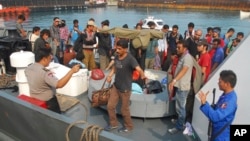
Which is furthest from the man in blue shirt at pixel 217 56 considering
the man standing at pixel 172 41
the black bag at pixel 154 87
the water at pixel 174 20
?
the water at pixel 174 20

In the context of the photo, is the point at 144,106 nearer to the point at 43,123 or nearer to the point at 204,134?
the point at 204,134

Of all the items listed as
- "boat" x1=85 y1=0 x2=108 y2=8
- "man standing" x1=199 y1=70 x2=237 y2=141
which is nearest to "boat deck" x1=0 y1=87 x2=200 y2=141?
"man standing" x1=199 y1=70 x2=237 y2=141

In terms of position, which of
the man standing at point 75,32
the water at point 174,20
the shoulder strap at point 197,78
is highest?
the man standing at point 75,32

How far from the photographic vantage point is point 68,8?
72.3 metres

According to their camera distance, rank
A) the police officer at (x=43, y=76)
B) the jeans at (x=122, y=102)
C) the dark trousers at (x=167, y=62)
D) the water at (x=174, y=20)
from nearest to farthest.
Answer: the police officer at (x=43, y=76)
the jeans at (x=122, y=102)
the dark trousers at (x=167, y=62)
the water at (x=174, y=20)

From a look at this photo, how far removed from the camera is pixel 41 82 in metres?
3.73

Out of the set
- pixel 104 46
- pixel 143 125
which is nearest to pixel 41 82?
pixel 143 125

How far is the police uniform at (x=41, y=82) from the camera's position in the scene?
3.66 metres

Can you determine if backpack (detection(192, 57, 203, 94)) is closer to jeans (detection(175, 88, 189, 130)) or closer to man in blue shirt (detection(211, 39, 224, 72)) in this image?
jeans (detection(175, 88, 189, 130))

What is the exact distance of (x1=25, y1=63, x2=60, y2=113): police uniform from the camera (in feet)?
12.0

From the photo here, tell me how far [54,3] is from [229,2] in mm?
42954

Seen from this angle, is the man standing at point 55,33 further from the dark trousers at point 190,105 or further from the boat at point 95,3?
the boat at point 95,3

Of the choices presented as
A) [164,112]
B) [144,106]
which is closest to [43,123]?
[144,106]

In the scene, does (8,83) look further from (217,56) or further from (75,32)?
(217,56)
